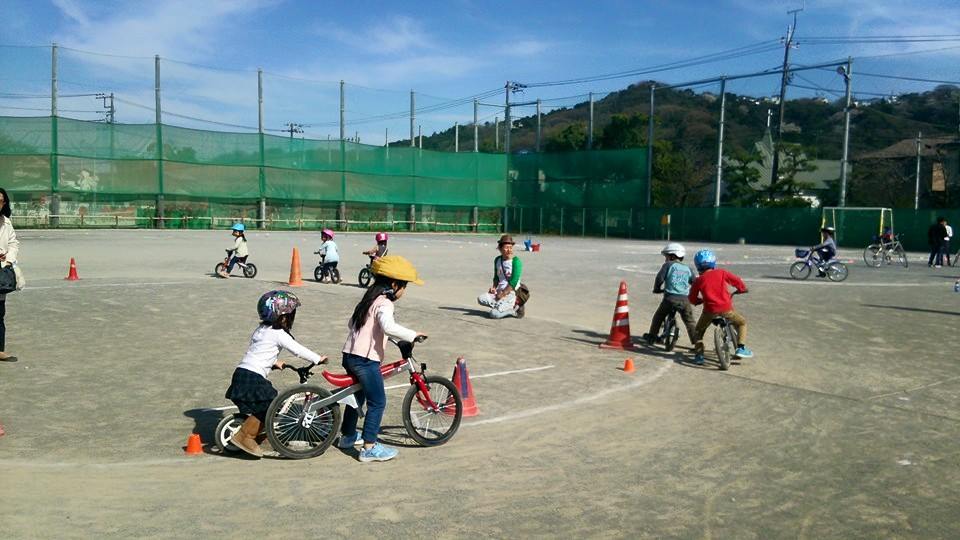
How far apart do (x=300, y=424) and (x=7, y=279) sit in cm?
476

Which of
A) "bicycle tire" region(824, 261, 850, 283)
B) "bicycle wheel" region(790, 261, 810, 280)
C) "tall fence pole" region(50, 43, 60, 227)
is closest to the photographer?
"bicycle tire" region(824, 261, 850, 283)

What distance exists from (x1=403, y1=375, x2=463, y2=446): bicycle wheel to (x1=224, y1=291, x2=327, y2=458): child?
844 mm

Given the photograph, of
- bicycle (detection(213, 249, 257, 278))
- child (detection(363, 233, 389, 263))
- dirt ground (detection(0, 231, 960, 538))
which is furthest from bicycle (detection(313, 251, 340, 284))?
dirt ground (detection(0, 231, 960, 538))

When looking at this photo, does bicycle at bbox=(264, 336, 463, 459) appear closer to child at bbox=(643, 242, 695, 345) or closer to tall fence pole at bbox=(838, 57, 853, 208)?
child at bbox=(643, 242, 695, 345)

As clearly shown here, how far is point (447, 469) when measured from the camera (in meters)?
5.68

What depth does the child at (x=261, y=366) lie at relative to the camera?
18.8ft

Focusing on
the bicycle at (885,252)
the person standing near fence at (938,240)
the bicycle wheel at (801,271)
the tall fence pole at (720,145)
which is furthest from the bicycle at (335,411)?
the tall fence pole at (720,145)

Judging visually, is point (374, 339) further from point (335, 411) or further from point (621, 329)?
point (621, 329)

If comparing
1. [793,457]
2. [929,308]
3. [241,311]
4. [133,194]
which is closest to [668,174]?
[133,194]

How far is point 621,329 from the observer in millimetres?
10836

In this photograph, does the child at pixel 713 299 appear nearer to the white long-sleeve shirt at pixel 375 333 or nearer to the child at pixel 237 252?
the white long-sleeve shirt at pixel 375 333

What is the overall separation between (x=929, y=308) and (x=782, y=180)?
155 feet

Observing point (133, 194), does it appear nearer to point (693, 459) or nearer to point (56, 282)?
point (56, 282)

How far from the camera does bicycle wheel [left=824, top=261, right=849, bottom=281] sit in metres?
21.2
